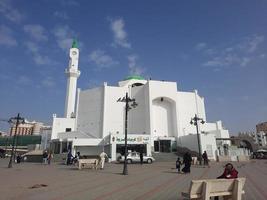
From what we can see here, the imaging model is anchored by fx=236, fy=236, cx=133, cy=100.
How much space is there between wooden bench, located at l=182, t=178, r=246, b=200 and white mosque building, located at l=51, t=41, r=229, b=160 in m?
35.1

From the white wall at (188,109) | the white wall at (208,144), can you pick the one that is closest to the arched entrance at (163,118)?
the white wall at (188,109)

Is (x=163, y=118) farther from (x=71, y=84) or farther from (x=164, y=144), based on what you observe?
(x=71, y=84)

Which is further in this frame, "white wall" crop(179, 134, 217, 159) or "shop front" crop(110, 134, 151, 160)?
"shop front" crop(110, 134, 151, 160)

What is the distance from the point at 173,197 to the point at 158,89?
1554 inches

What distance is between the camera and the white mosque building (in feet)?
141

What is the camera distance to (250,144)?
177 ft

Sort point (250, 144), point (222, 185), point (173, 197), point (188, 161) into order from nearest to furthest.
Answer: point (222, 185)
point (173, 197)
point (188, 161)
point (250, 144)

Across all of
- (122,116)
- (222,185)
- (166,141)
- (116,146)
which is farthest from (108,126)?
(222,185)

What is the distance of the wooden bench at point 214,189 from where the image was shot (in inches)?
202

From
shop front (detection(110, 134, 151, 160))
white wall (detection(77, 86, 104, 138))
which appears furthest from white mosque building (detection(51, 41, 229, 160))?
shop front (detection(110, 134, 151, 160))

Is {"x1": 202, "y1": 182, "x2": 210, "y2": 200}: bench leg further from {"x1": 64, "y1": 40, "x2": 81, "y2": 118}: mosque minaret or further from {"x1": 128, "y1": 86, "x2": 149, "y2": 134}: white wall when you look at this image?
{"x1": 64, "y1": 40, "x2": 81, "y2": 118}: mosque minaret

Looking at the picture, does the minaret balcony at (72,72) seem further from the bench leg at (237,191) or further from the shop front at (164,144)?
the bench leg at (237,191)

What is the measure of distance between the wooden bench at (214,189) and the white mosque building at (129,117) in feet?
115

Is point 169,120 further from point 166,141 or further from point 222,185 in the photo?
point 222,185
